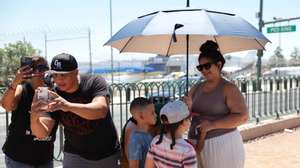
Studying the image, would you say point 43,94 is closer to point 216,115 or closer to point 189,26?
point 189,26

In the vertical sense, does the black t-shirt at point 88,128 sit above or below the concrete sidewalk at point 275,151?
above

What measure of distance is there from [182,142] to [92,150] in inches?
24.9

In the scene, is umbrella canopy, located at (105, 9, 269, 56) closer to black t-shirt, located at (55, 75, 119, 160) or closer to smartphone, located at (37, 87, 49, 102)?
black t-shirt, located at (55, 75, 119, 160)

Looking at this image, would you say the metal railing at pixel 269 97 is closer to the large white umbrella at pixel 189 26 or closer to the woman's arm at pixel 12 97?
the large white umbrella at pixel 189 26

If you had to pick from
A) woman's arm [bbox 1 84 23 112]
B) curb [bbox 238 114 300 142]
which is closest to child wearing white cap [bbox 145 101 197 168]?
woman's arm [bbox 1 84 23 112]

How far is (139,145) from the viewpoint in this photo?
301 cm

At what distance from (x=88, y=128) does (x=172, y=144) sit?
57 centimetres

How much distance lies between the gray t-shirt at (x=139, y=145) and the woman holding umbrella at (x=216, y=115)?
1.41ft

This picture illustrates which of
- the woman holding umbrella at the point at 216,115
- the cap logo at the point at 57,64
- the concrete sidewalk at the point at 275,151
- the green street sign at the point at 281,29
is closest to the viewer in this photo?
the cap logo at the point at 57,64

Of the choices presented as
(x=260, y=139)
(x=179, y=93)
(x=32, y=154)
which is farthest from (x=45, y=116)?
(x=260, y=139)

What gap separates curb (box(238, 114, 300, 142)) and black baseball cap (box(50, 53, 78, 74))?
579 cm

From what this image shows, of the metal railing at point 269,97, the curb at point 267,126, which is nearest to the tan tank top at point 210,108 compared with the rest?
the metal railing at point 269,97

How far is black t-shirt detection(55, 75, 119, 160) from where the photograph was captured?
2824mm

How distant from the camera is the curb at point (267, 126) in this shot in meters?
8.20
